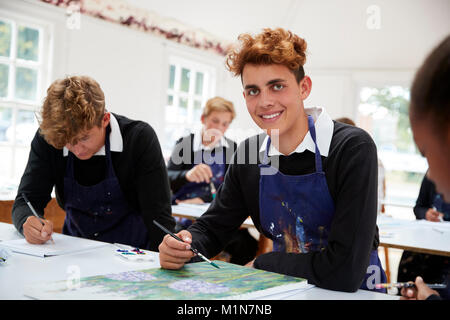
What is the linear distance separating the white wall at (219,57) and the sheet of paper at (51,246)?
11.7ft

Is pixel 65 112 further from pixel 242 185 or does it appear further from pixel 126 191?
pixel 242 185

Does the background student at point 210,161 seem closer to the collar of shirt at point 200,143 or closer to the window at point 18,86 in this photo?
the collar of shirt at point 200,143

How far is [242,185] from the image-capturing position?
2.04 metres

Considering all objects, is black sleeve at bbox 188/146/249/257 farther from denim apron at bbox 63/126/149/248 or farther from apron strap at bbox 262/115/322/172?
denim apron at bbox 63/126/149/248

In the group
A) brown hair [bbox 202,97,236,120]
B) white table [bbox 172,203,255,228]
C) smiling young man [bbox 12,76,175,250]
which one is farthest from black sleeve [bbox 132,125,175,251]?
brown hair [bbox 202,97,236,120]

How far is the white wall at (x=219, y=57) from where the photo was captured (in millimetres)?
5391

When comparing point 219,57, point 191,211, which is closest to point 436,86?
point 191,211

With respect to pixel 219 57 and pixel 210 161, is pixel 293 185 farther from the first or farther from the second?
pixel 219 57

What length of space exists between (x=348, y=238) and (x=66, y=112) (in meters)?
1.32

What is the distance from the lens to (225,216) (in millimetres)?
2064

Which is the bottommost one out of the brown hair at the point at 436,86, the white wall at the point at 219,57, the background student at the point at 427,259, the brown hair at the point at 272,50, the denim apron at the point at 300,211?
the background student at the point at 427,259

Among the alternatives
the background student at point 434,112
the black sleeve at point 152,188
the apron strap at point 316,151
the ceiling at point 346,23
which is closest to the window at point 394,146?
the ceiling at point 346,23
